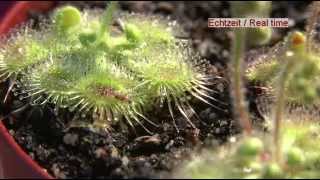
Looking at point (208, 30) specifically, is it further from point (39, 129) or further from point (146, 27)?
point (39, 129)

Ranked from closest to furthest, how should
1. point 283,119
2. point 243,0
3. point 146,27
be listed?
point 243,0 → point 283,119 → point 146,27

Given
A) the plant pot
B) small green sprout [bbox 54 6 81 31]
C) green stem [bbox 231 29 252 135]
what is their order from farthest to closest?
small green sprout [bbox 54 6 81 31] < the plant pot < green stem [bbox 231 29 252 135]

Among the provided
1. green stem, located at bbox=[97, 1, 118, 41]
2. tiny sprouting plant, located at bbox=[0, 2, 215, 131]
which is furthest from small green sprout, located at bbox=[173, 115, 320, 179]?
green stem, located at bbox=[97, 1, 118, 41]

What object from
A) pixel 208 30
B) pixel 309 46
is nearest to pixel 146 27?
pixel 208 30

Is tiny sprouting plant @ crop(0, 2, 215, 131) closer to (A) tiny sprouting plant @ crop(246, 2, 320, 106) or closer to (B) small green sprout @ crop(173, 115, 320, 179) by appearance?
(A) tiny sprouting plant @ crop(246, 2, 320, 106)

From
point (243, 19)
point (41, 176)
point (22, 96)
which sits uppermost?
point (243, 19)

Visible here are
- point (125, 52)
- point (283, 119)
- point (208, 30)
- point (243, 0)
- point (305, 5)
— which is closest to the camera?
point (243, 0)

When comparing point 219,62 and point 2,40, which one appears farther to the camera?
point 219,62

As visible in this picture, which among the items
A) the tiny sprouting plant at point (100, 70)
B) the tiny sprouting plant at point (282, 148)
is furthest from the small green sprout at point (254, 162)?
the tiny sprouting plant at point (100, 70)
